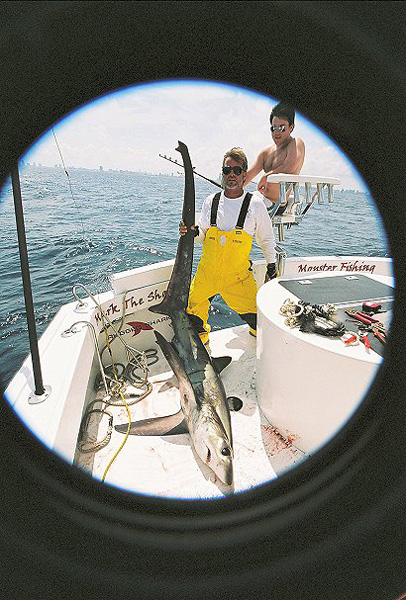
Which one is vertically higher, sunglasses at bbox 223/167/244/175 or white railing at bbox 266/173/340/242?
sunglasses at bbox 223/167/244/175

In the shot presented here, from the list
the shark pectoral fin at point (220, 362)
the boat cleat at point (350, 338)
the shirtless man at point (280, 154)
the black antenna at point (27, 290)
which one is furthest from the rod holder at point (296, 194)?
the black antenna at point (27, 290)

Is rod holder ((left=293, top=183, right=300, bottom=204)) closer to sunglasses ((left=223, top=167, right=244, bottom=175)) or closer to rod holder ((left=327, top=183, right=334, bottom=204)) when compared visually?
rod holder ((left=327, top=183, right=334, bottom=204))

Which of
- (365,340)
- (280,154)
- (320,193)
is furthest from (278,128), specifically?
(365,340)

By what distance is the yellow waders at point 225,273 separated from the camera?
3.29 meters

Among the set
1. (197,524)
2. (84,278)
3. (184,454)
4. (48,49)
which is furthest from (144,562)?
(84,278)

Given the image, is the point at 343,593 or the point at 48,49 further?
the point at 343,593

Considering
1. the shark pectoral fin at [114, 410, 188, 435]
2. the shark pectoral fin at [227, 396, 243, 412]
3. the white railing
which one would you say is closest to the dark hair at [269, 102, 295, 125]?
the white railing

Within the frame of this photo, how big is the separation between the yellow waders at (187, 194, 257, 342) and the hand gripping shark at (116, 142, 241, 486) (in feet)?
0.59

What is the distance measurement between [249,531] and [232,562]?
11cm

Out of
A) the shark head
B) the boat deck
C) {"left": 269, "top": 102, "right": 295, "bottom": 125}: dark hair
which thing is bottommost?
the boat deck

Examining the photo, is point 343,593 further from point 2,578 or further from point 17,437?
point 17,437

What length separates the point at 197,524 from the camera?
1.20 m

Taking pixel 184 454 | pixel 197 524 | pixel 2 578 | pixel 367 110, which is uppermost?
pixel 367 110

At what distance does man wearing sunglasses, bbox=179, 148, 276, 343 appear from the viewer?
3270 millimetres
